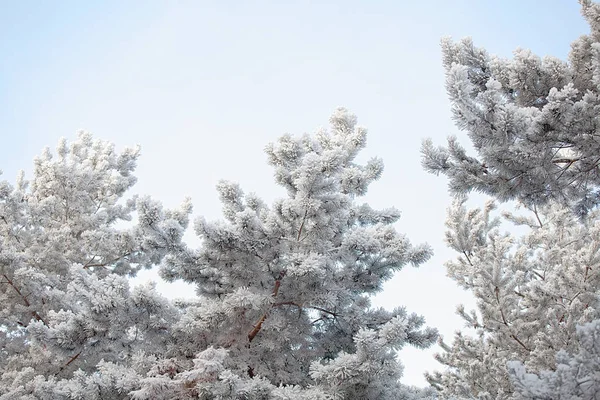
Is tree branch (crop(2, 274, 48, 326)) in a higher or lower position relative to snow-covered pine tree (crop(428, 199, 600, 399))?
lower

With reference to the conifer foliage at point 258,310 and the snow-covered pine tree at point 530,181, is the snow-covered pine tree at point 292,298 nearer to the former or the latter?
the conifer foliage at point 258,310

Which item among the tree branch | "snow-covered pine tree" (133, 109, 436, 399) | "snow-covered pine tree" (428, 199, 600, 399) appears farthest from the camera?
the tree branch

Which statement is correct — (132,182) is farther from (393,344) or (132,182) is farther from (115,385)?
(393,344)

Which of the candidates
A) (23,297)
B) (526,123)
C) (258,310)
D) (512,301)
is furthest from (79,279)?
(512,301)

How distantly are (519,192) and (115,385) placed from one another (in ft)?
16.0

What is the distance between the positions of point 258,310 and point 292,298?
469 millimetres

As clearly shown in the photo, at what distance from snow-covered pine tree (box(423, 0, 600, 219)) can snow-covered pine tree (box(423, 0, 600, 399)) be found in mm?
10

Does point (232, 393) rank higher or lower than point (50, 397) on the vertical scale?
higher

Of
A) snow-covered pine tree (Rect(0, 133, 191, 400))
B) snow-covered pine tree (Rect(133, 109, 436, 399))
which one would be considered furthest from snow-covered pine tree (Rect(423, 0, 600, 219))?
snow-covered pine tree (Rect(0, 133, 191, 400))

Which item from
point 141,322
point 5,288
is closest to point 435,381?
point 141,322

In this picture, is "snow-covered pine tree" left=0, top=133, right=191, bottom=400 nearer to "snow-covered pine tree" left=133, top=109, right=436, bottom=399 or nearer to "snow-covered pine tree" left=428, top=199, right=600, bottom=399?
"snow-covered pine tree" left=133, top=109, right=436, bottom=399

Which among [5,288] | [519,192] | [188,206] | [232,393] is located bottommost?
[232,393]

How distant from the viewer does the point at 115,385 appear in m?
5.28

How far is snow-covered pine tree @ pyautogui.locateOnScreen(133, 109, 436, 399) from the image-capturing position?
513 cm
